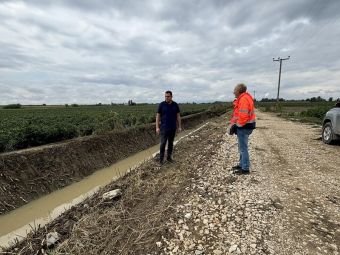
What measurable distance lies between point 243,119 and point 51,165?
20.6ft

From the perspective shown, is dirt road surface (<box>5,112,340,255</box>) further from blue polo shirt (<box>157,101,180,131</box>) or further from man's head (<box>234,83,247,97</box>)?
man's head (<box>234,83,247,97</box>)

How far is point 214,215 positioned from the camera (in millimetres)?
4488

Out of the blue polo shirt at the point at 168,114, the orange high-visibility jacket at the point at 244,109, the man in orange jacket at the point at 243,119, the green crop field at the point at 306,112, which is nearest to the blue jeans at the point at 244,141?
the man in orange jacket at the point at 243,119

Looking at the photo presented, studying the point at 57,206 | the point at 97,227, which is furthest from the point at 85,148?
the point at 97,227

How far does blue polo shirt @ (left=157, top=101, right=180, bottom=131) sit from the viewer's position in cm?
789

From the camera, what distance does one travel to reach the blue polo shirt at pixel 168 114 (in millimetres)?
7895

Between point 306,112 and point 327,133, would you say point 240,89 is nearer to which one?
point 327,133

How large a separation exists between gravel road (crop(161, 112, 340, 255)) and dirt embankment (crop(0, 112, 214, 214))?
4525 millimetres

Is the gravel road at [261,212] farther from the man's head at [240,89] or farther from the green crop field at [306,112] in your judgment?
the green crop field at [306,112]

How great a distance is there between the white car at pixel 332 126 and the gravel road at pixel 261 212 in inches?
128

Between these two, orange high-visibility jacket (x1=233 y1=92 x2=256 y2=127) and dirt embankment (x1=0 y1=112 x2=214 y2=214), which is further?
dirt embankment (x1=0 y1=112 x2=214 y2=214)

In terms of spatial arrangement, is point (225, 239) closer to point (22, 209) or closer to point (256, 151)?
point (22, 209)

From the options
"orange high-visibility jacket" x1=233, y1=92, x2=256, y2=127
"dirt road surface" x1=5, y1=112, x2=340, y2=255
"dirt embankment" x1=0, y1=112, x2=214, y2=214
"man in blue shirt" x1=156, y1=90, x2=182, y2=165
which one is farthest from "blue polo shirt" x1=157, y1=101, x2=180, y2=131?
"dirt embankment" x1=0, y1=112, x2=214, y2=214

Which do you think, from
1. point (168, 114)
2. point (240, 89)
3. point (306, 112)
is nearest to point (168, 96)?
point (168, 114)
